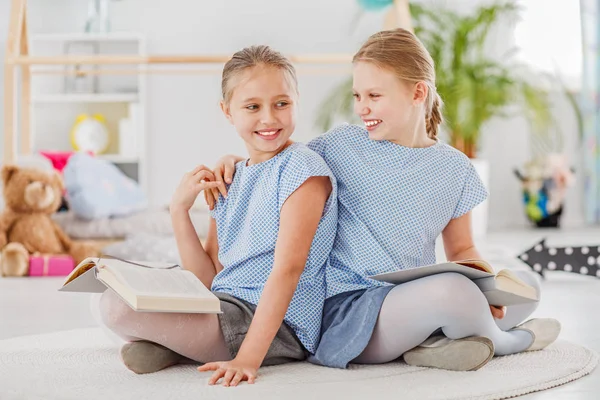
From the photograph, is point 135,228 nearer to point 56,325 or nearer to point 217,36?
point 56,325

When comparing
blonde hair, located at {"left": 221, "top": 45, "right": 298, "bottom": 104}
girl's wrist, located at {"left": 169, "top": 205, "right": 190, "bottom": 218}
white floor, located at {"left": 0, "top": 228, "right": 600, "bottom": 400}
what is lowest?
white floor, located at {"left": 0, "top": 228, "right": 600, "bottom": 400}

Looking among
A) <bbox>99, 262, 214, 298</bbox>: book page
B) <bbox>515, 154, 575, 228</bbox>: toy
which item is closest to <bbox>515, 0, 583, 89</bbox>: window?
<bbox>515, 154, 575, 228</bbox>: toy

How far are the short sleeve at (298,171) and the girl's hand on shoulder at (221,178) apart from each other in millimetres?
128

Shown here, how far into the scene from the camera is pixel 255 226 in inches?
55.2

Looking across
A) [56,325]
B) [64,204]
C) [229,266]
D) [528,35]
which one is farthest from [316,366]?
[528,35]

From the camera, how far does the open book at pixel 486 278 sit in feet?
4.24

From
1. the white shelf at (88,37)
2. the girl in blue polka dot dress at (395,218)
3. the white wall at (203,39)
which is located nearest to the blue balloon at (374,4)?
the white wall at (203,39)

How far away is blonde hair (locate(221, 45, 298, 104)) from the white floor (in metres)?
0.61

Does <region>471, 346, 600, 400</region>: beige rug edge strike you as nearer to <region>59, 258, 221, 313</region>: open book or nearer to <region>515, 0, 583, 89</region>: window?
<region>59, 258, 221, 313</region>: open book

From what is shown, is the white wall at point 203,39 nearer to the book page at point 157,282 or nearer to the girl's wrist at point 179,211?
the girl's wrist at point 179,211

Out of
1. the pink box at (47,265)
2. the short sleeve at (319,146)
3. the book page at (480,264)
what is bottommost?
the pink box at (47,265)

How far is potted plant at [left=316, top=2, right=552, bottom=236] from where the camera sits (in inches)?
179

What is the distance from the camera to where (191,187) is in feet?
4.83

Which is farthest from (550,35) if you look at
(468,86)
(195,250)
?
(195,250)
